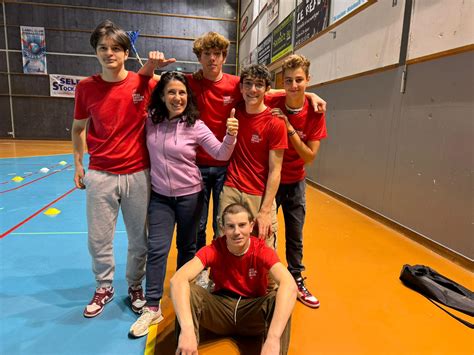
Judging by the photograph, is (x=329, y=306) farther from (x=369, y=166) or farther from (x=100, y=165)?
(x=369, y=166)

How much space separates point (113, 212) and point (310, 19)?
19.8 feet

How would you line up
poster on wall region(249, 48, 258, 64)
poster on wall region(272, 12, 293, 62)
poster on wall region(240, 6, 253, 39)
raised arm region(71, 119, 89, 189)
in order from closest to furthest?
raised arm region(71, 119, 89, 189), poster on wall region(272, 12, 293, 62), poster on wall region(249, 48, 258, 64), poster on wall region(240, 6, 253, 39)

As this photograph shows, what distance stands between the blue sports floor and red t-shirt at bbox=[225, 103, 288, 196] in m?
1.13

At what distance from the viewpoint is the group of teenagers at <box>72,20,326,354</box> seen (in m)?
1.87

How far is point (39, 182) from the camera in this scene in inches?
240

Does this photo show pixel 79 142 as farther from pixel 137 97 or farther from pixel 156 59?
pixel 156 59

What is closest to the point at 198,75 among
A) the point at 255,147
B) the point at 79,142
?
the point at 255,147

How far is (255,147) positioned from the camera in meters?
2.05

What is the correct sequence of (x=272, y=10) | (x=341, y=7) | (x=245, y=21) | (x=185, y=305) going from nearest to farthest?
(x=185, y=305) < (x=341, y=7) < (x=272, y=10) < (x=245, y=21)

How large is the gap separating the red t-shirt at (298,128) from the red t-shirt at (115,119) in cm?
92

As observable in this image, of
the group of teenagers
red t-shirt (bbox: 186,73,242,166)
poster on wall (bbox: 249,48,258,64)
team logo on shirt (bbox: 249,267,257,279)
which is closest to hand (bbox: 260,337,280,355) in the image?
the group of teenagers

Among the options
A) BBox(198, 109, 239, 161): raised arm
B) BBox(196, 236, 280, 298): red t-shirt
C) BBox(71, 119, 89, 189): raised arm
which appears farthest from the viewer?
BBox(71, 119, 89, 189): raised arm

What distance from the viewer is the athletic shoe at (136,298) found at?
2.19 meters

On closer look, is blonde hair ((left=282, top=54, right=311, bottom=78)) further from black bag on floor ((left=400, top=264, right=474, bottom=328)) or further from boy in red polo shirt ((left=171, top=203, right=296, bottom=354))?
black bag on floor ((left=400, top=264, right=474, bottom=328))
